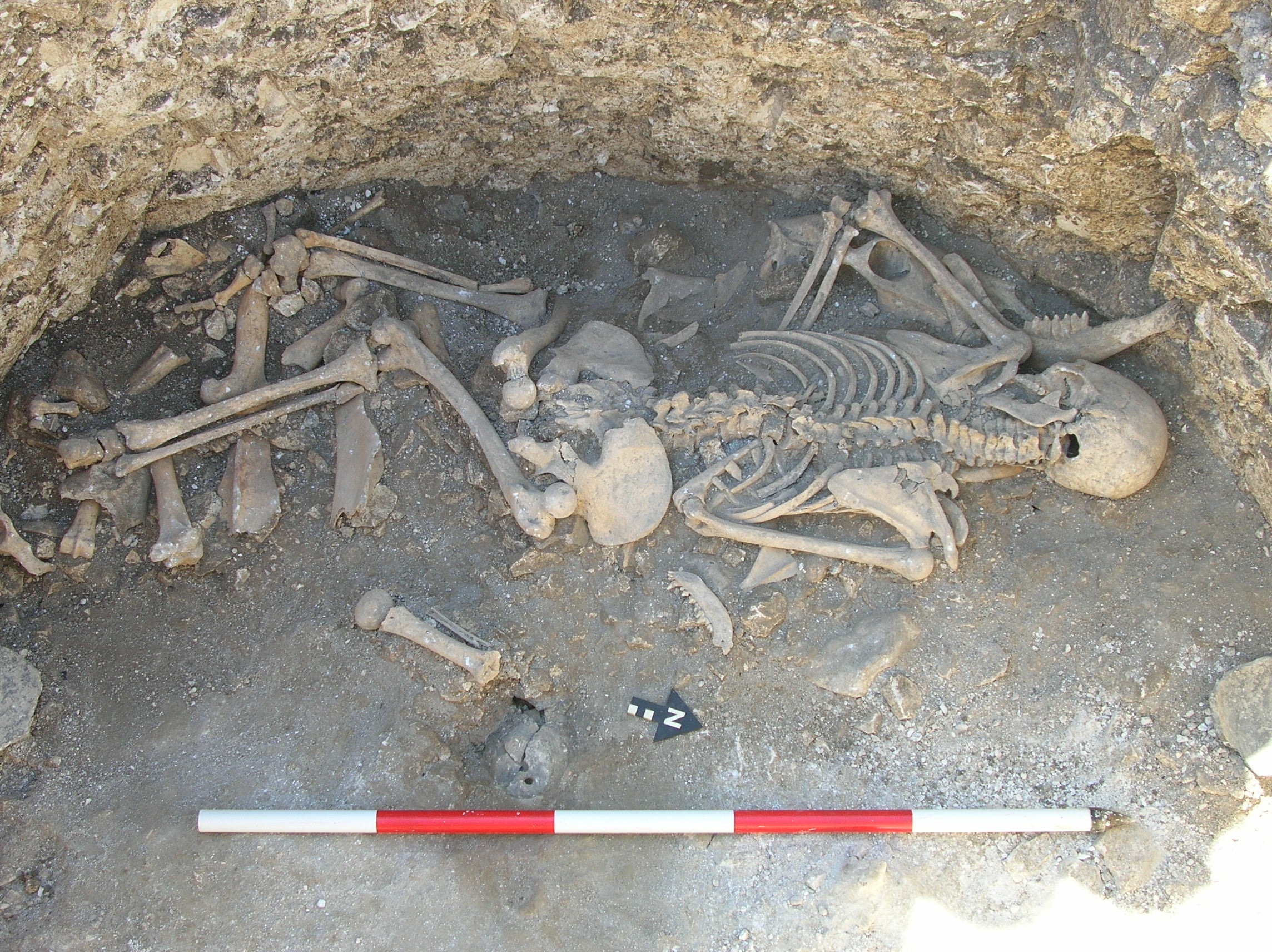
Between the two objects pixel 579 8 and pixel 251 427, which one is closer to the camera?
pixel 579 8

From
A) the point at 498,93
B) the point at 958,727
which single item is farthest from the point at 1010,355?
the point at 498,93

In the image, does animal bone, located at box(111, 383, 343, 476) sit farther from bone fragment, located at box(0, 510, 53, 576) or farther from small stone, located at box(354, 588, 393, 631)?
small stone, located at box(354, 588, 393, 631)

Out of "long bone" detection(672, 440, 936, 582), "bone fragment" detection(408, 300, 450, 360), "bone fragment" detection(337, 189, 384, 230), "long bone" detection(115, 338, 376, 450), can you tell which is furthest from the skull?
"bone fragment" detection(337, 189, 384, 230)

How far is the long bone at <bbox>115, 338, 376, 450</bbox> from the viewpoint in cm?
441

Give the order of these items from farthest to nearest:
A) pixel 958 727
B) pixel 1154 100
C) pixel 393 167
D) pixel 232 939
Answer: pixel 393 167, pixel 958 727, pixel 232 939, pixel 1154 100

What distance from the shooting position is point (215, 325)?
4746 millimetres

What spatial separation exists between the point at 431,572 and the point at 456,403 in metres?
0.72

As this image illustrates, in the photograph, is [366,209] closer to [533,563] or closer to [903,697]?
[533,563]

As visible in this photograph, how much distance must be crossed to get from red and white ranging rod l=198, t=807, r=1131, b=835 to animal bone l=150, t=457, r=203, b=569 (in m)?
1.02

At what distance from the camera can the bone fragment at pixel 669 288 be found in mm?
5176

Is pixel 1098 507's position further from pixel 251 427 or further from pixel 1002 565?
pixel 251 427

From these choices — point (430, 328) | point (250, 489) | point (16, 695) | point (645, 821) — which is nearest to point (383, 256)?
point (430, 328)

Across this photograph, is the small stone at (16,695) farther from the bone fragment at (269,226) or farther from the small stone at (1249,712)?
the small stone at (1249,712)

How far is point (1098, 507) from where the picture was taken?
172 inches
